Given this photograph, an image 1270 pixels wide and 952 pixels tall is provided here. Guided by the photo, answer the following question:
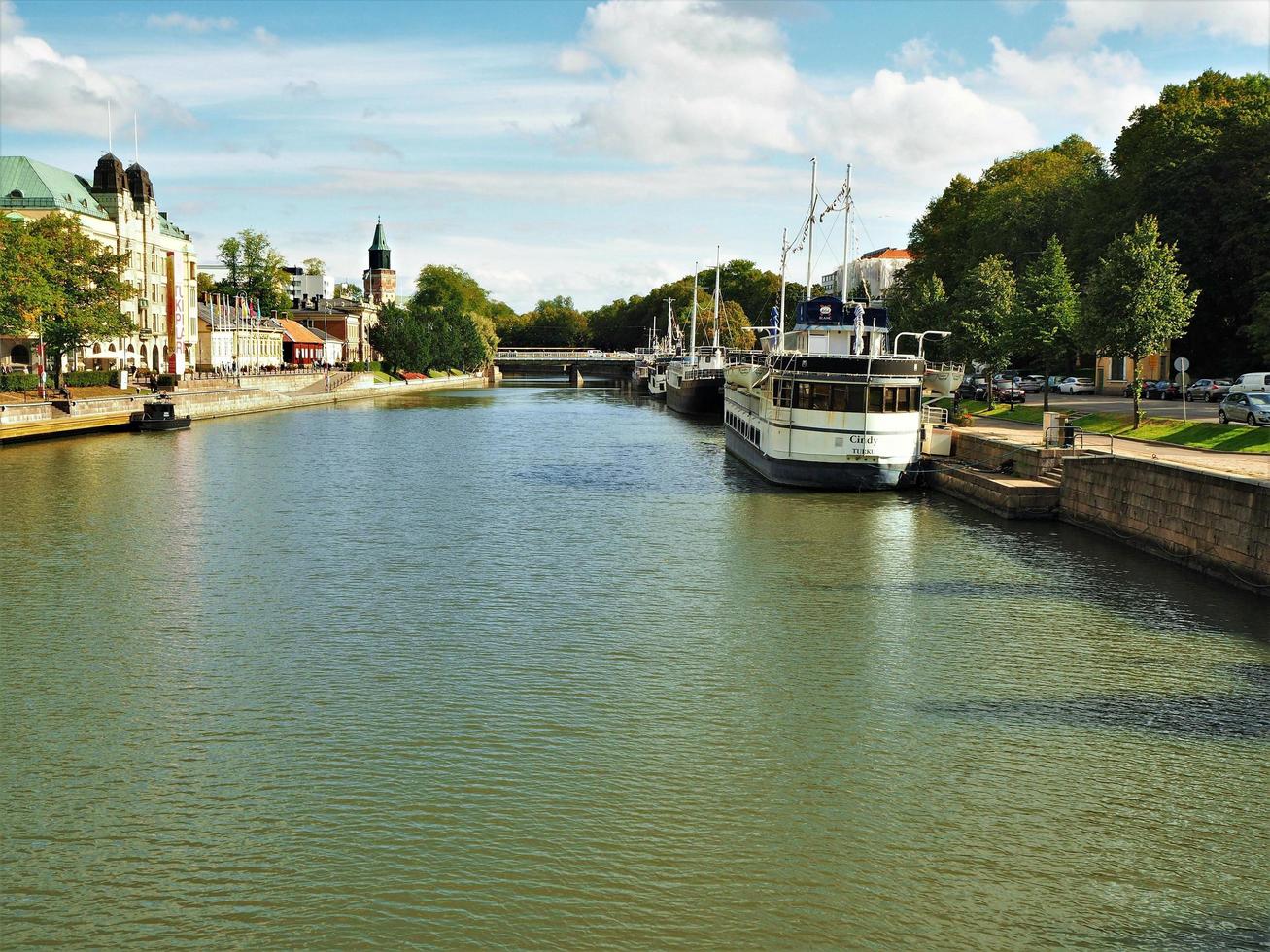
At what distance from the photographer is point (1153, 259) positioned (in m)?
50.9

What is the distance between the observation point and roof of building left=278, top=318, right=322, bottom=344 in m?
171

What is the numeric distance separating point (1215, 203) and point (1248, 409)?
33.6m

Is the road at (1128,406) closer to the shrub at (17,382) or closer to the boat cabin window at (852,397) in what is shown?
the boat cabin window at (852,397)

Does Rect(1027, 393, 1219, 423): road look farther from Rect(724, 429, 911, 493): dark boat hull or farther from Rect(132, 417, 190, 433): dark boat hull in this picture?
Rect(132, 417, 190, 433): dark boat hull

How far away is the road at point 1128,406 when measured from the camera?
56875 millimetres

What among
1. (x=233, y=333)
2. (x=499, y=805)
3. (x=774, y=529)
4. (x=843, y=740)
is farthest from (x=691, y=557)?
(x=233, y=333)

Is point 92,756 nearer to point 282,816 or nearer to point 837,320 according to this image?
point 282,816

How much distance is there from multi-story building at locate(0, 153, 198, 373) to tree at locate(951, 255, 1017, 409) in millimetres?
59002

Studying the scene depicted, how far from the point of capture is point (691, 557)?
3316 centimetres

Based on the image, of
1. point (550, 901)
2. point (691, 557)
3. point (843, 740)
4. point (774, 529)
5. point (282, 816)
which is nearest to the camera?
point (550, 901)

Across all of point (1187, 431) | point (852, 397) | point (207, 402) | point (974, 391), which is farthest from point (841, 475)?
point (207, 402)

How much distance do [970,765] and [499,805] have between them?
6.77 m

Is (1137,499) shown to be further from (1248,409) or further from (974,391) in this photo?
(974,391)

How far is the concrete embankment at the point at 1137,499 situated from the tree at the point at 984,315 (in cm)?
2596
